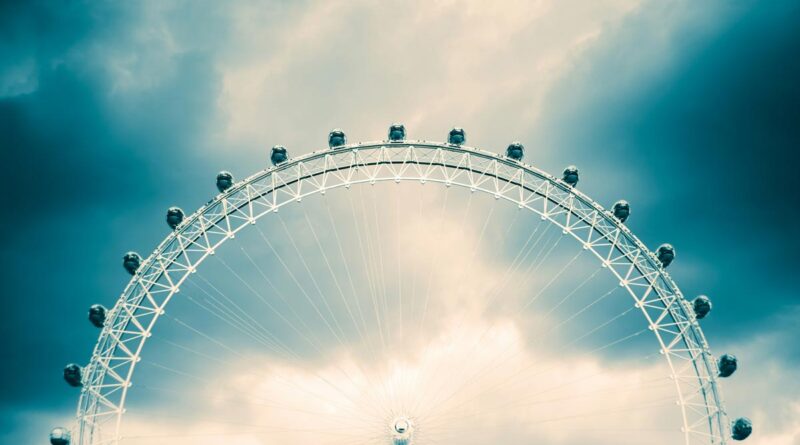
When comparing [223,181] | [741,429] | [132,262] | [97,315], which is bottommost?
[741,429]

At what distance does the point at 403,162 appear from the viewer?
35438mm

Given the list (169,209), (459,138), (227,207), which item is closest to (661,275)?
(459,138)

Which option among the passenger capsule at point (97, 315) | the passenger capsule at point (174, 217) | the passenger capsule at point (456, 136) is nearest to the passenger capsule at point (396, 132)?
the passenger capsule at point (456, 136)

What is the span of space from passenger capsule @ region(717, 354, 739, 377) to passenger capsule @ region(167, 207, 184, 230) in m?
29.7

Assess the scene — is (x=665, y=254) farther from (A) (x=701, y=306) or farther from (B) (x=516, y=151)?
(B) (x=516, y=151)

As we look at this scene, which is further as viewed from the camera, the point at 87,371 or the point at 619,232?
the point at 619,232

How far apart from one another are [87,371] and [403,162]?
20.0m

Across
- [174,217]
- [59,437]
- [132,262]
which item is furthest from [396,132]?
[59,437]

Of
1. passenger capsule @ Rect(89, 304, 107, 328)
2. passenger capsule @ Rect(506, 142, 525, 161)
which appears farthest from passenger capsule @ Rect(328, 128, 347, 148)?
passenger capsule @ Rect(89, 304, 107, 328)

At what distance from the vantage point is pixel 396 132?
1396 inches

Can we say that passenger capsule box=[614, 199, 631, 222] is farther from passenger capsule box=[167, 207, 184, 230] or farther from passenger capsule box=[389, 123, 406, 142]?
passenger capsule box=[167, 207, 184, 230]

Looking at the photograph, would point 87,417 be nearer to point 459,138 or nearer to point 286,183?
point 286,183

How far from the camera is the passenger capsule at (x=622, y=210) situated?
35.3 m

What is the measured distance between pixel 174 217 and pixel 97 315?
6.43m
